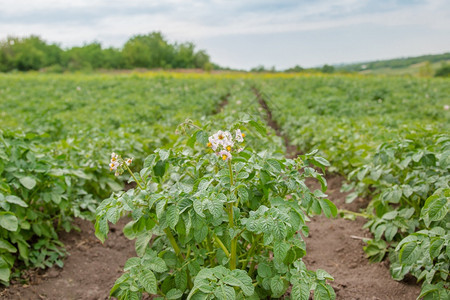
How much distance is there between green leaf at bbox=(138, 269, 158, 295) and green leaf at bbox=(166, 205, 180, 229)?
280 mm

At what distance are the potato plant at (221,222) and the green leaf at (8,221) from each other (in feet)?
2.94

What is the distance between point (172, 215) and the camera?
1.59 metres

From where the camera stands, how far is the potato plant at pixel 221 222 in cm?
154

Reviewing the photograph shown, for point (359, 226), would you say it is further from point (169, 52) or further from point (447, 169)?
point (169, 52)

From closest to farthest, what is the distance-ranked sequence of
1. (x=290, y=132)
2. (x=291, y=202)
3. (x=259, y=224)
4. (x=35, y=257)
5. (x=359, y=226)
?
(x=259, y=224) < (x=291, y=202) < (x=35, y=257) < (x=359, y=226) < (x=290, y=132)

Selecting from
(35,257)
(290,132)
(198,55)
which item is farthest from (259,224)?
Answer: (198,55)

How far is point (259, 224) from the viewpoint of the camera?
1.51m

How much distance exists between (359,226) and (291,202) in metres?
2.11

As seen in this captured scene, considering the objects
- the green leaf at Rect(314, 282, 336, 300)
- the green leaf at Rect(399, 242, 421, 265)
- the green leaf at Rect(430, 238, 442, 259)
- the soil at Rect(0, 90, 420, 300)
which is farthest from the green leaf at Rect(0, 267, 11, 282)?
the green leaf at Rect(430, 238, 442, 259)

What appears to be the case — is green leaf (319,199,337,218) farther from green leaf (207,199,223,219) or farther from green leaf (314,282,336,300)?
green leaf (207,199,223,219)

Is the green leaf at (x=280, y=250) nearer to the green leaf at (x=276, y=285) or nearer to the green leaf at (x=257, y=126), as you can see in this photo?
the green leaf at (x=276, y=285)

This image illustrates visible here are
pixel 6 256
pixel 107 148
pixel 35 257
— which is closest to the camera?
pixel 6 256

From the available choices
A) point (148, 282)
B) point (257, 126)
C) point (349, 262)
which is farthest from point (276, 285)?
point (349, 262)

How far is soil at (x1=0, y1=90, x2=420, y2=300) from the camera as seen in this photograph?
96.3 inches
